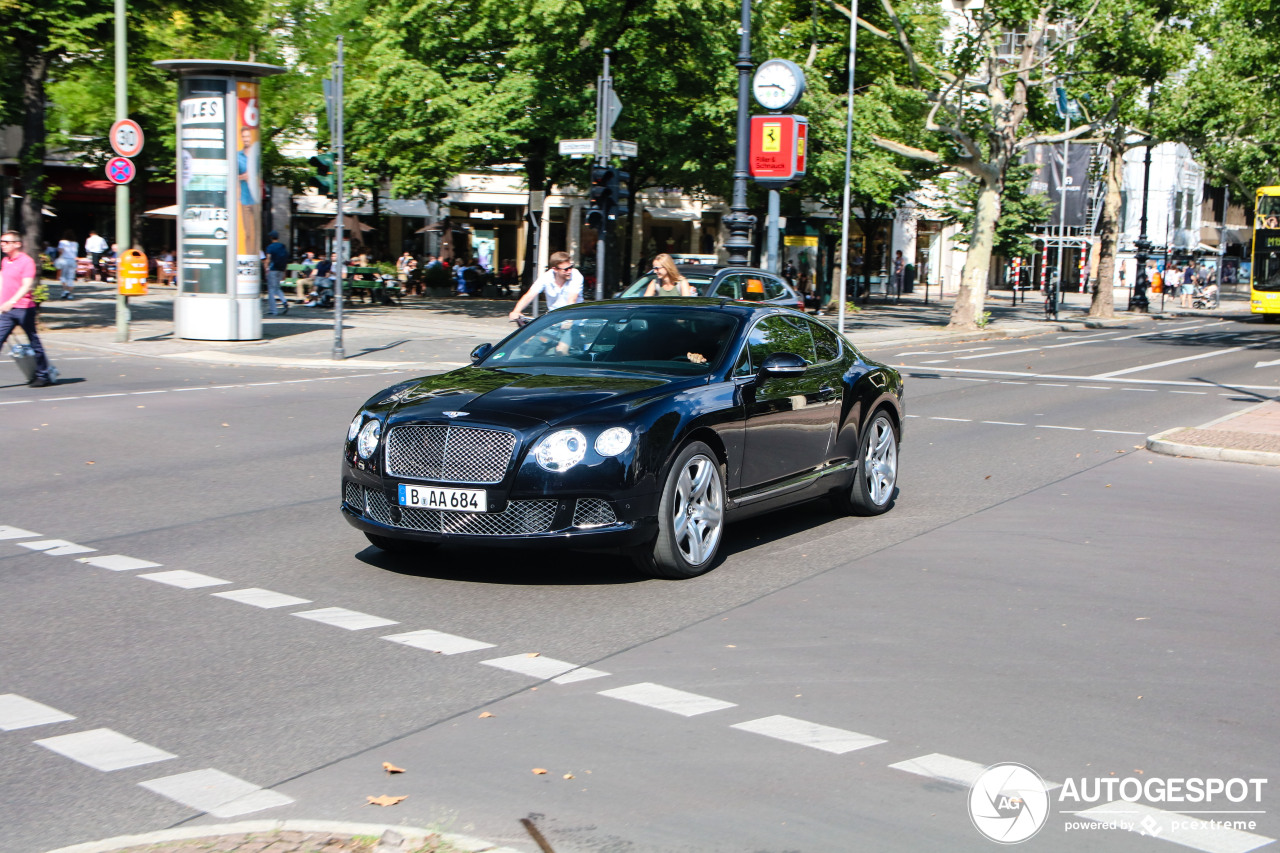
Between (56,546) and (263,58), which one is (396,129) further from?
(56,546)

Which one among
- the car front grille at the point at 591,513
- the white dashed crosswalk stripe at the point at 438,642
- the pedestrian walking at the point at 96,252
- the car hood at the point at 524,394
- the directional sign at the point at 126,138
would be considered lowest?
the white dashed crosswalk stripe at the point at 438,642

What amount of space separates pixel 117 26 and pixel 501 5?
10.6 m

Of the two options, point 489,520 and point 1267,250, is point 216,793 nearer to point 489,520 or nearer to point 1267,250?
point 489,520

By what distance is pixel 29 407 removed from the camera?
1458 centimetres

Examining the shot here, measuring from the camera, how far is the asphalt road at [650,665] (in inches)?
165

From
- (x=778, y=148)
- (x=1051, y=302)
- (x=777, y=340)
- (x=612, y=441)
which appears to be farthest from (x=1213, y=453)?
(x=1051, y=302)

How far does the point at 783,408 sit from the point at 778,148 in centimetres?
1941

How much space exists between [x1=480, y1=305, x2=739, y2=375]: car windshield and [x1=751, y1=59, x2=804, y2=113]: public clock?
19.4m

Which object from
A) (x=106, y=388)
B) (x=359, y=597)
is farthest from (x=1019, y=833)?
(x=106, y=388)

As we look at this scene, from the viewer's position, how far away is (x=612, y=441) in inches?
273

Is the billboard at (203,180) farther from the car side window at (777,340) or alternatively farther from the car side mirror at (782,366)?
the car side mirror at (782,366)

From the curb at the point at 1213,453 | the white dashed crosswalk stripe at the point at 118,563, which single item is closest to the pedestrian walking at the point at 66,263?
the curb at the point at 1213,453

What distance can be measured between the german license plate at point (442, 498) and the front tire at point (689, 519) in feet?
2.97

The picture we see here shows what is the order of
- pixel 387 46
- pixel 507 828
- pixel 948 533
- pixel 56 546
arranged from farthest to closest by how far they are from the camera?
1. pixel 387 46
2. pixel 948 533
3. pixel 56 546
4. pixel 507 828
